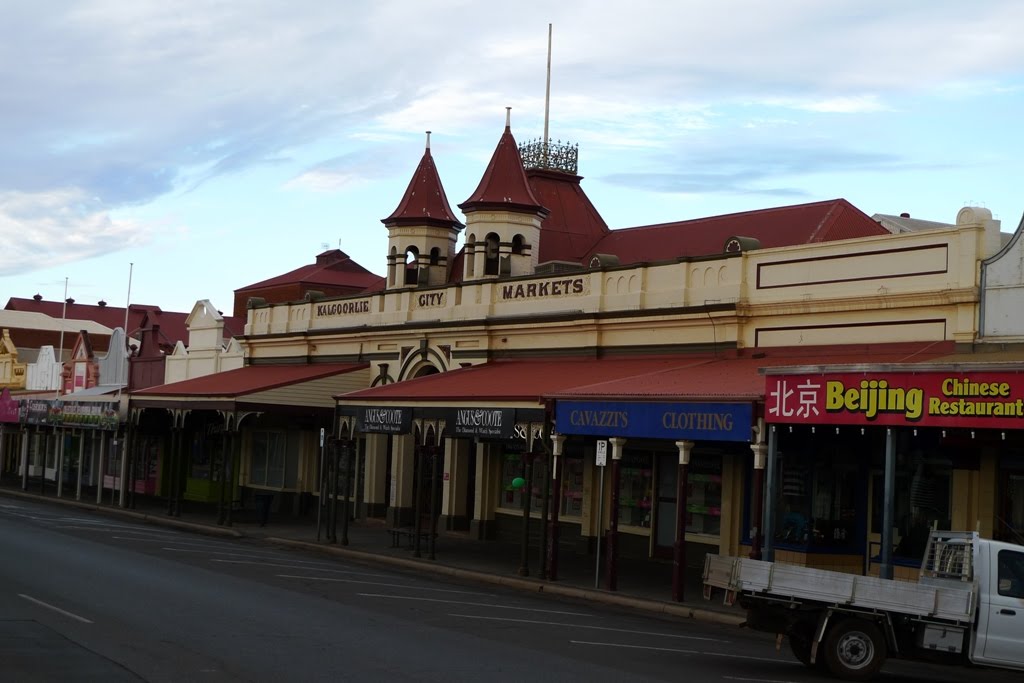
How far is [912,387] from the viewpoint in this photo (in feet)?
57.6

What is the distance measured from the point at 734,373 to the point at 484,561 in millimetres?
7425

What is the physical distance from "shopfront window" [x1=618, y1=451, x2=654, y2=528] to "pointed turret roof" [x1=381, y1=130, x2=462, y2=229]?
12898 millimetres

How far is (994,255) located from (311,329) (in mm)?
24181

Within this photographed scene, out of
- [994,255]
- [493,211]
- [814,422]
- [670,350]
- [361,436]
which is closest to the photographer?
[814,422]

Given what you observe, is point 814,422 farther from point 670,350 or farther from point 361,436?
point 361,436

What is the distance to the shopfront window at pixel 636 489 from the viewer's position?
88.5 ft

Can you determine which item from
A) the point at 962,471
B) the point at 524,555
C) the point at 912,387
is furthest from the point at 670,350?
the point at 912,387

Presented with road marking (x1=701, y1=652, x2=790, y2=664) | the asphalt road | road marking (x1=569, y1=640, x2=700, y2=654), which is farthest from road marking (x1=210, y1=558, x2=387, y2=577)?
road marking (x1=701, y1=652, x2=790, y2=664)

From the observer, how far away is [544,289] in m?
30.5

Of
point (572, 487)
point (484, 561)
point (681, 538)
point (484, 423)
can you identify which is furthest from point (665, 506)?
point (681, 538)

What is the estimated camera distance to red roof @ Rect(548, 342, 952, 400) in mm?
20703

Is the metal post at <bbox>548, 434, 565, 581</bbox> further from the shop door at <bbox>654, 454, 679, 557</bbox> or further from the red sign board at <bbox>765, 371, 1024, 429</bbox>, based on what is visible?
the red sign board at <bbox>765, 371, 1024, 429</bbox>

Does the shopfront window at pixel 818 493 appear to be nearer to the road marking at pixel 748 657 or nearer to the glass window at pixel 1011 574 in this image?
the road marking at pixel 748 657

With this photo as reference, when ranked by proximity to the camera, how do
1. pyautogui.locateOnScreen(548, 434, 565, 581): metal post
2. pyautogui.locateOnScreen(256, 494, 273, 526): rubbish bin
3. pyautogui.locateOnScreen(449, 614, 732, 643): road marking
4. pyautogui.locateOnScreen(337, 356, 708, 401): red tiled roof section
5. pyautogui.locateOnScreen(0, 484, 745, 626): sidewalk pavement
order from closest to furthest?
pyautogui.locateOnScreen(449, 614, 732, 643): road marking
pyautogui.locateOnScreen(0, 484, 745, 626): sidewalk pavement
pyautogui.locateOnScreen(548, 434, 565, 581): metal post
pyautogui.locateOnScreen(337, 356, 708, 401): red tiled roof section
pyautogui.locateOnScreen(256, 494, 273, 526): rubbish bin
